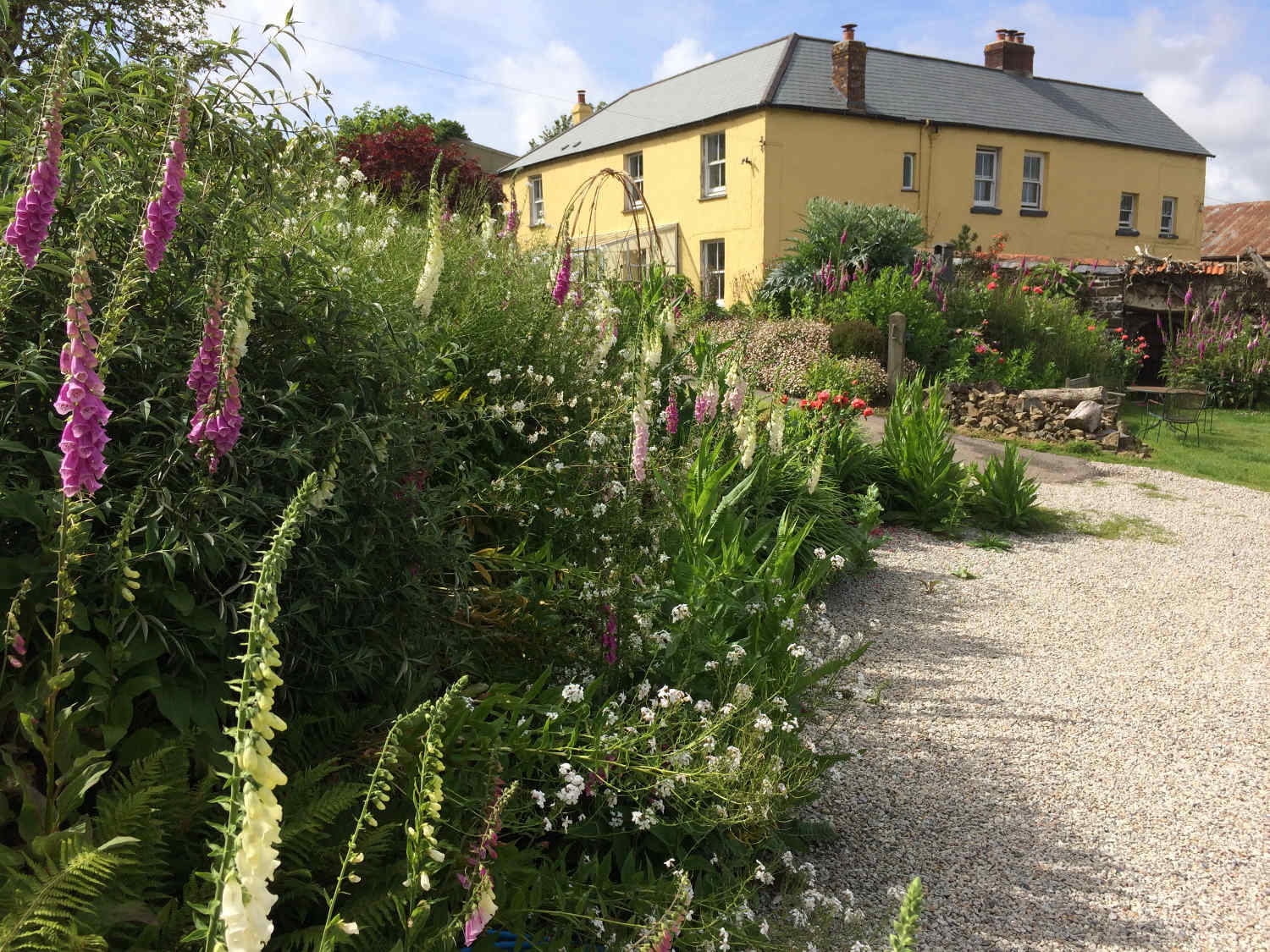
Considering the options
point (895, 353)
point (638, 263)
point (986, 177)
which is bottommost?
point (895, 353)

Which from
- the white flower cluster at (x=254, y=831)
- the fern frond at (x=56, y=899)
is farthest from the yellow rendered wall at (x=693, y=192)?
the white flower cluster at (x=254, y=831)

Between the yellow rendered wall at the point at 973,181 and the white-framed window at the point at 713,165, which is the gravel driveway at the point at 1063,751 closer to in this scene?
the yellow rendered wall at the point at 973,181

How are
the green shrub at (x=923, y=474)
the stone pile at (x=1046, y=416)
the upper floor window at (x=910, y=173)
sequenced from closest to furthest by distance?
the green shrub at (x=923, y=474) → the stone pile at (x=1046, y=416) → the upper floor window at (x=910, y=173)

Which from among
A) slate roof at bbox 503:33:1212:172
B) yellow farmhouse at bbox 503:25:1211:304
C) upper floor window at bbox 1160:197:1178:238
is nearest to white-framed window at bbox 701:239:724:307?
yellow farmhouse at bbox 503:25:1211:304

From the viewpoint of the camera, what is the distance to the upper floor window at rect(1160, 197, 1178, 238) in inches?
Answer: 1047

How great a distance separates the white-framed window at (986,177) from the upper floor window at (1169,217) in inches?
276

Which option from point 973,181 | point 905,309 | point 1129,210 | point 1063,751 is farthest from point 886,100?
point 1063,751

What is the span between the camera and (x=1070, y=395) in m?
11.2

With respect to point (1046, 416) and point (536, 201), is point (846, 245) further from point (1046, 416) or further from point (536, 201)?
point (536, 201)

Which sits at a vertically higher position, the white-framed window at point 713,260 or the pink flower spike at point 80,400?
the white-framed window at point 713,260

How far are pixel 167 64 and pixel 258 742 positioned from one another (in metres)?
2.27

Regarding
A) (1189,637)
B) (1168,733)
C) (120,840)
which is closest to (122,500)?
(120,840)

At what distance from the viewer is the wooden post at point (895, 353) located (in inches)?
443

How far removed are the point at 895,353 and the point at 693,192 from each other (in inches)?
482
